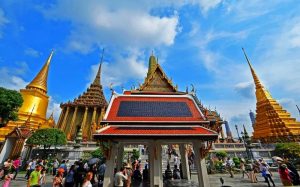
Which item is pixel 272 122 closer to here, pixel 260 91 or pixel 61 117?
pixel 260 91

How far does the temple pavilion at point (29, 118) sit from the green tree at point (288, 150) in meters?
30.8

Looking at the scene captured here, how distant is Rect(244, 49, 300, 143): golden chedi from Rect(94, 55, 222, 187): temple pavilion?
28.7 metres

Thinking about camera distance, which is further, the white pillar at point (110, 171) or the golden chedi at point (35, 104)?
the golden chedi at point (35, 104)

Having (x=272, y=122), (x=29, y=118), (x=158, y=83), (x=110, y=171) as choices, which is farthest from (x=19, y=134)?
(x=272, y=122)

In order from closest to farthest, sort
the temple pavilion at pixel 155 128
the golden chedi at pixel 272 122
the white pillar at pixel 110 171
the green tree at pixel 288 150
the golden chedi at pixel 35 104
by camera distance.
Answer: the white pillar at pixel 110 171
the temple pavilion at pixel 155 128
the green tree at pixel 288 150
the golden chedi at pixel 272 122
the golden chedi at pixel 35 104

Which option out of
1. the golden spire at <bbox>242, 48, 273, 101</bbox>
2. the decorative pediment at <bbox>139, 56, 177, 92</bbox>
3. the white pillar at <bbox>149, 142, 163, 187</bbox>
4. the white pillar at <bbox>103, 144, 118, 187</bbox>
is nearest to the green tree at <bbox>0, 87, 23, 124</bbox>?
the decorative pediment at <bbox>139, 56, 177, 92</bbox>

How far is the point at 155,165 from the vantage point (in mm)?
8078

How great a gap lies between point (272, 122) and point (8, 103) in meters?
43.3

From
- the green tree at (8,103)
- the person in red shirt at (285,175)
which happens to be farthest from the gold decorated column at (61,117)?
the person in red shirt at (285,175)

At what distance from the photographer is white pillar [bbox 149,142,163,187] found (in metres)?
7.83

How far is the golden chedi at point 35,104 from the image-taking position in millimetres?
32219

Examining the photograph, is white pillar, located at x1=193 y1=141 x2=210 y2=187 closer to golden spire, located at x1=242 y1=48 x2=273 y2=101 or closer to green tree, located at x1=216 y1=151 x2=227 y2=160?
green tree, located at x1=216 y1=151 x2=227 y2=160

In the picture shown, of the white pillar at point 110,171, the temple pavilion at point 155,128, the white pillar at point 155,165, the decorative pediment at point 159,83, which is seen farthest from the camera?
the decorative pediment at point 159,83

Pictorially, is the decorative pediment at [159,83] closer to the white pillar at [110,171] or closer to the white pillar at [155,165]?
the white pillar at [155,165]
